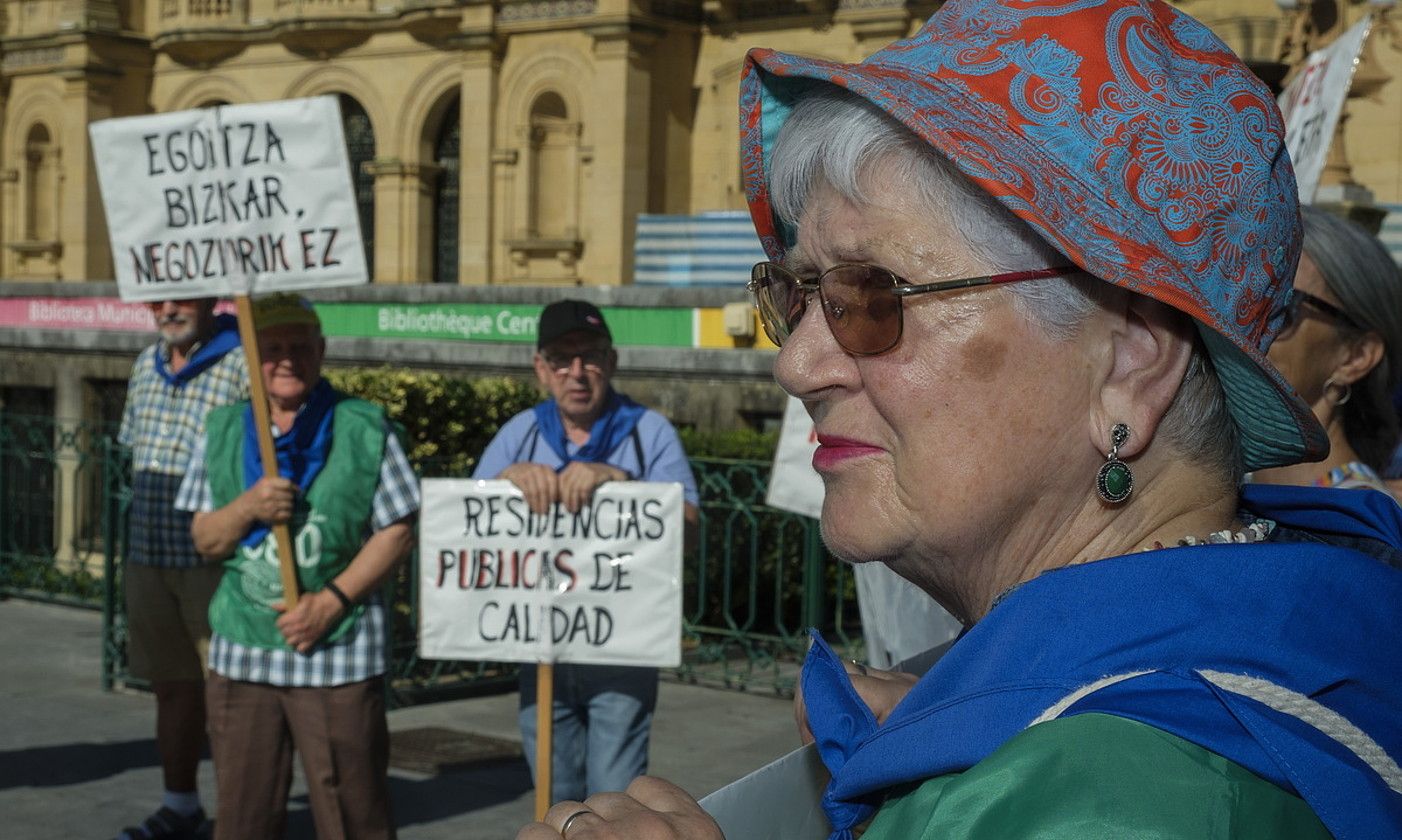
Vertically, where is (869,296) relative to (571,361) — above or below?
above

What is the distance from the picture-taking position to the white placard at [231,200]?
226 inches

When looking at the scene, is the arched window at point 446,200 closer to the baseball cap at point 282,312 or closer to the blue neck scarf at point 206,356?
the blue neck scarf at point 206,356

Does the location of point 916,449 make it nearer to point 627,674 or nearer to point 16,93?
point 627,674

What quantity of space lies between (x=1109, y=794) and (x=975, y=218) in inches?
23.7

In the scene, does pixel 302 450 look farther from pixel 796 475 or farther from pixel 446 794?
pixel 446 794

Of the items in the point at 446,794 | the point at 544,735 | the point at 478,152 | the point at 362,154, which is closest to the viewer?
the point at 544,735

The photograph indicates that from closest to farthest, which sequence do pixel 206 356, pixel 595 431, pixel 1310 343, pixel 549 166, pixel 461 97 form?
pixel 1310 343
pixel 595 431
pixel 206 356
pixel 549 166
pixel 461 97

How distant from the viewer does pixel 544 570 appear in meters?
5.62

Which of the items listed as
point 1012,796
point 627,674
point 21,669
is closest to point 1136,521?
point 1012,796

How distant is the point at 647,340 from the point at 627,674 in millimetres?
10568

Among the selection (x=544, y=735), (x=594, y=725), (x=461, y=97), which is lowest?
(x=594, y=725)

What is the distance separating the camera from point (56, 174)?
113 feet

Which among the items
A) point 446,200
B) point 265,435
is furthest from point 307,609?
point 446,200

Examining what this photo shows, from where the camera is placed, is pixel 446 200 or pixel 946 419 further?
pixel 446 200
